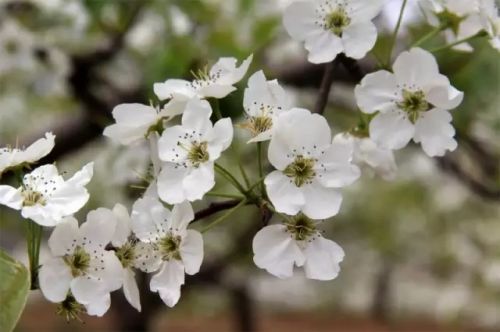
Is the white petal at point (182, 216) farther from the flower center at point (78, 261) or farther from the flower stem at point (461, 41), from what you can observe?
the flower stem at point (461, 41)

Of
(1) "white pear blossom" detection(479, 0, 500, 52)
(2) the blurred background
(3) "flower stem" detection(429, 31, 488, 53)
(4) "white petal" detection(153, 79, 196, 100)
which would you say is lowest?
(2) the blurred background

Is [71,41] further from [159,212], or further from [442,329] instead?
[442,329]

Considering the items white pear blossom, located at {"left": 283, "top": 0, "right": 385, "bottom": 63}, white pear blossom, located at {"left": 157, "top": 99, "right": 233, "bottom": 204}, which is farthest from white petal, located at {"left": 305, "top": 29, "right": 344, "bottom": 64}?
white pear blossom, located at {"left": 157, "top": 99, "right": 233, "bottom": 204}

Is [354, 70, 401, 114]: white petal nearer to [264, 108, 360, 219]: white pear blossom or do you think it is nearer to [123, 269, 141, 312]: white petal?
[264, 108, 360, 219]: white pear blossom

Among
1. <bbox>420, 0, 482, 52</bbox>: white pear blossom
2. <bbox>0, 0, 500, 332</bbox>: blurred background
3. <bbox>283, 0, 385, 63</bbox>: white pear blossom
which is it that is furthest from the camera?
<bbox>0, 0, 500, 332</bbox>: blurred background

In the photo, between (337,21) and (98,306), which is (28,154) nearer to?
(98,306)

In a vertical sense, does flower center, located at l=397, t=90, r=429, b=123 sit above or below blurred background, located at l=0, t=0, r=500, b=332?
above
